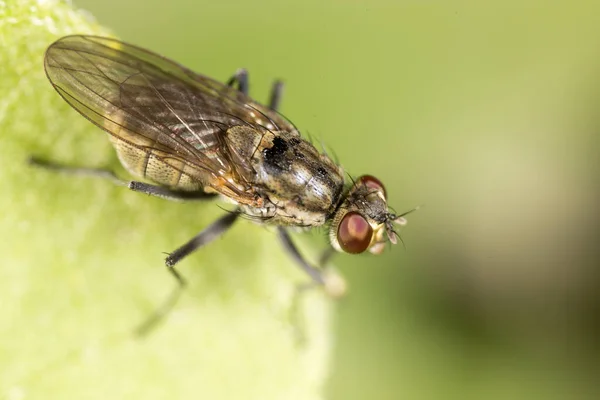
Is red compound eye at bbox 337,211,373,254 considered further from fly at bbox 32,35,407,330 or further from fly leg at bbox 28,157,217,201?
fly leg at bbox 28,157,217,201

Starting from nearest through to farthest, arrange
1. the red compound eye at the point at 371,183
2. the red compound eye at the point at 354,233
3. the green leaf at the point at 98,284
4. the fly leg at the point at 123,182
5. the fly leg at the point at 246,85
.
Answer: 1. the green leaf at the point at 98,284
2. the fly leg at the point at 123,182
3. the red compound eye at the point at 354,233
4. the red compound eye at the point at 371,183
5. the fly leg at the point at 246,85

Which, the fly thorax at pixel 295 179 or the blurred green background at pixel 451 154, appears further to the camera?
the blurred green background at pixel 451 154

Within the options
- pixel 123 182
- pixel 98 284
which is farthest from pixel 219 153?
pixel 98 284

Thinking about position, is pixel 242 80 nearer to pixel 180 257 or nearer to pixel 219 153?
pixel 219 153

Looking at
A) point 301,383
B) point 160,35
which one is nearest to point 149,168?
point 301,383

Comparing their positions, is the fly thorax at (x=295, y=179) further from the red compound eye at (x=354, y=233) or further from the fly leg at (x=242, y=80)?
the fly leg at (x=242, y=80)

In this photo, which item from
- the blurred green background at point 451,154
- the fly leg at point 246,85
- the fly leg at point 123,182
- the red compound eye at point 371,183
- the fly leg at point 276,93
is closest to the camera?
the fly leg at point 123,182

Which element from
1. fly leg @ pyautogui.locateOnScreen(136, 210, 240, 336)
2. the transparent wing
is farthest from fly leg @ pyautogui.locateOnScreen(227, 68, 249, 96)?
fly leg @ pyautogui.locateOnScreen(136, 210, 240, 336)

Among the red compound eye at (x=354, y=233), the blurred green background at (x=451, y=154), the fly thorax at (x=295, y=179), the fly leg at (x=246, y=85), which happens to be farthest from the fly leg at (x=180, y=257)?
the blurred green background at (x=451, y=154)

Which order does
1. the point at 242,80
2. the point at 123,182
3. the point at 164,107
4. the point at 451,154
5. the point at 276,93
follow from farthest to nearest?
the point at 451,154, the point at 276,93, the point at 242,80, the point at 164,107, the point at 123,182
